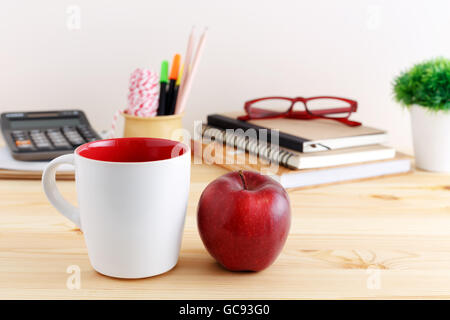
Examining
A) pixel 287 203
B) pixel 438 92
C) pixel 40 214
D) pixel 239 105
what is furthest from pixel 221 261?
pixel 239 105

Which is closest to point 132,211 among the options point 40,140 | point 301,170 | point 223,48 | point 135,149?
point 135,149

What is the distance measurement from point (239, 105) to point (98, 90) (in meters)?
0.33

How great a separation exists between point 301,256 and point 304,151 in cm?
27

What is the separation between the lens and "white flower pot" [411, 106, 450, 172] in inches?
35.5

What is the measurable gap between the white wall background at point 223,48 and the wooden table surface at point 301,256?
47cm

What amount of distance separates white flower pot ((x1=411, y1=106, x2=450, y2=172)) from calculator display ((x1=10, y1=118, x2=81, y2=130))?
0.63 meters

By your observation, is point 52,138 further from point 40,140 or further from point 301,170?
point 301,170

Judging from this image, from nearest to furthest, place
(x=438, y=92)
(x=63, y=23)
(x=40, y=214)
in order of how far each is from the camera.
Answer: (x=40, y=214)
(x=438, y=92)
(x=63, y=23)

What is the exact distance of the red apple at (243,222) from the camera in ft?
1.64

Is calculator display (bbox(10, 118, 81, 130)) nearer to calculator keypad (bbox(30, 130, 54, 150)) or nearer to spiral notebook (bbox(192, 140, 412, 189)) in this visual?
calculator keypad (bbox(30, 130, 54, 150))

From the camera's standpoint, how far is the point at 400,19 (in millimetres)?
1218

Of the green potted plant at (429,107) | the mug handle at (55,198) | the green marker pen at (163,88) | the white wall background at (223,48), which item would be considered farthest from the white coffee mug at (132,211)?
the white wall background at (223,48)

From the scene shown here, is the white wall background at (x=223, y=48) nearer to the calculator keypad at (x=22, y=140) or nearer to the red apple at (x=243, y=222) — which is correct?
the calculator keypad at (x=22, y=140)
